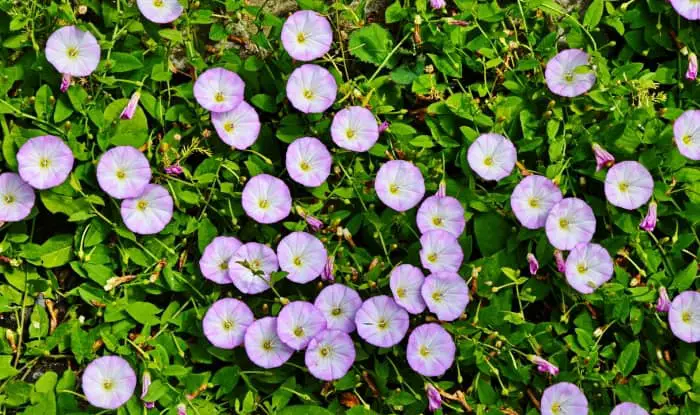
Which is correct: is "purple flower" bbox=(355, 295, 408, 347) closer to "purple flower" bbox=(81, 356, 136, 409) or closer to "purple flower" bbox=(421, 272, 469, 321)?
"purple flower" bbox=(421, 272, 469, 321)

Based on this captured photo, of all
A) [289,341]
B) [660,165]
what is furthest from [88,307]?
[660,165]

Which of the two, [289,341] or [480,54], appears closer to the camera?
[289,341]

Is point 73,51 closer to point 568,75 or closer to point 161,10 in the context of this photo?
point 161,10

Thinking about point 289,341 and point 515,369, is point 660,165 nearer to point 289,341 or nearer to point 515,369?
point 515,369

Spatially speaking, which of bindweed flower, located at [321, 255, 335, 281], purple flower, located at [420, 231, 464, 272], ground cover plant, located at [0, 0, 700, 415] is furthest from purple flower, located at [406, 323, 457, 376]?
bindweed flower, located at [321, 255, 335, 281]

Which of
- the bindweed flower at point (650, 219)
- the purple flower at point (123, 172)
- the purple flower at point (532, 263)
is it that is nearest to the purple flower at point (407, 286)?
the purple flower at point (532, 263)

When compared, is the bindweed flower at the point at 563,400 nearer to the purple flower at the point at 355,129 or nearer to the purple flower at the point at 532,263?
the purple flower at the point at 532,263
